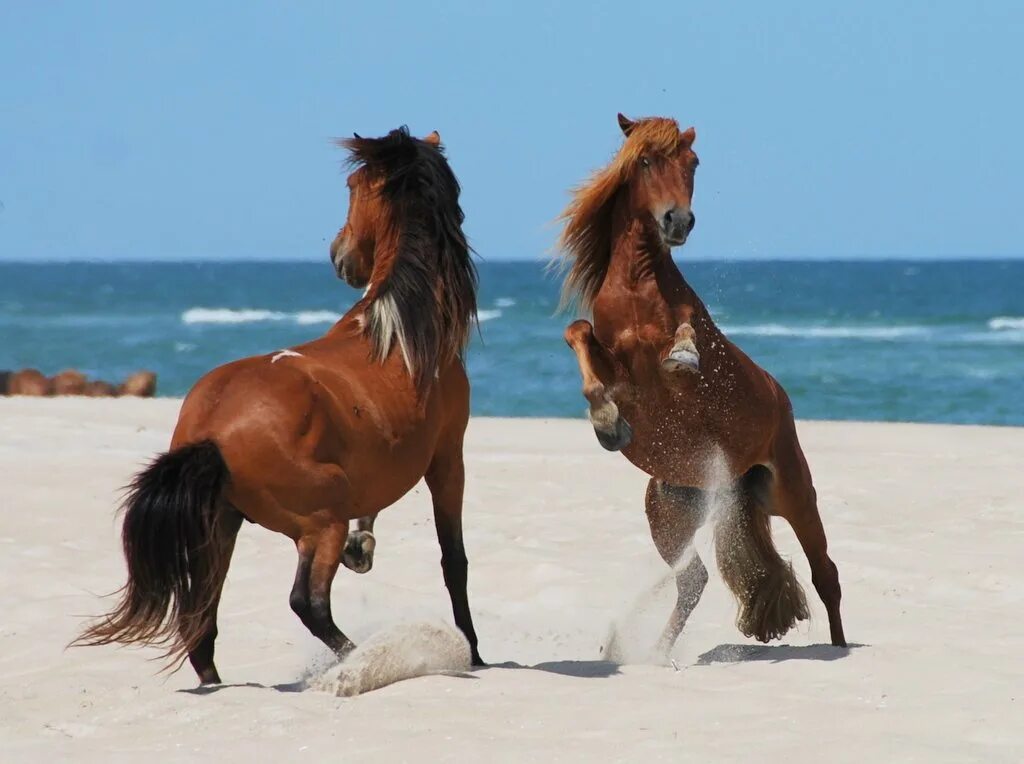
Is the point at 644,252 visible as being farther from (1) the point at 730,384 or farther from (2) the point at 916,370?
(2) the point at 916,370

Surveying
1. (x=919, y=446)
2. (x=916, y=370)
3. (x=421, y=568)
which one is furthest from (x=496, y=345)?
(x=421, y=568)

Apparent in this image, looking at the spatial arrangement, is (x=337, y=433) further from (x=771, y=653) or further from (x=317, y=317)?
(x=317, y=317)

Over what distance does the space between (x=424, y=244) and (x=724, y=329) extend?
35389 millimetres

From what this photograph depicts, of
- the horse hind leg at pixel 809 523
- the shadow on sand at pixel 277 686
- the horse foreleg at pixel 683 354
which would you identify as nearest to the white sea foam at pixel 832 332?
the horse hind leg at pixel 809 523

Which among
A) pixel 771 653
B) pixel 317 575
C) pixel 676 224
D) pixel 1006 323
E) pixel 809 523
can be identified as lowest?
pixel 771 653

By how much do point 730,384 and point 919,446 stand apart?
698 centimetres

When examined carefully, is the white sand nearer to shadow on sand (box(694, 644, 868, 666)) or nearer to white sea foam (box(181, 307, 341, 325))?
shadow on sand (box(694, 644, 868, 666))

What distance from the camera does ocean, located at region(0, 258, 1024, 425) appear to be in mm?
22828

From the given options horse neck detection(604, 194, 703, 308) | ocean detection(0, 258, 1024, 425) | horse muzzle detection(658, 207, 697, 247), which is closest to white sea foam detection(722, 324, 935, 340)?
ocean detection(0, 258, 1024, 425)

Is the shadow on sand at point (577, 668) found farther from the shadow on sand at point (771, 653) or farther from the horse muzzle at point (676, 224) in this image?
the horse muzzle at point (676, 224)

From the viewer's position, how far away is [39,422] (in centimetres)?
1230

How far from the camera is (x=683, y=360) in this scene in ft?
18.9

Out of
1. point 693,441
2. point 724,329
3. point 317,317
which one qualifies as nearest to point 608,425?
point 693,441

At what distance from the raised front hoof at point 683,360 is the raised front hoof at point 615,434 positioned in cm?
34
